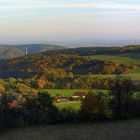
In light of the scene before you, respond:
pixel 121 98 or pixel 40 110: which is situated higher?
pixel 121 98

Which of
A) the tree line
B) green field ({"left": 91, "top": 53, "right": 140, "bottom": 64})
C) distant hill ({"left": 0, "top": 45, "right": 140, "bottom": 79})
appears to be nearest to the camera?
the tree line

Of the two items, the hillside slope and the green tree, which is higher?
the green tree

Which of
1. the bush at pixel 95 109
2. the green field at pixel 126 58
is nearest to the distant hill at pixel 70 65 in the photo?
the green field at pixel 126 58

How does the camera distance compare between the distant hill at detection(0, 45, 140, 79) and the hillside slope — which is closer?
the hillside slope

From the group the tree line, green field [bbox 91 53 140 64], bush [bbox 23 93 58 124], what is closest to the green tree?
the tree line

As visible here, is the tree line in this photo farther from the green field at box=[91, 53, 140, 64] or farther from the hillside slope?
the green field at box=[91, 53, 140, 64]

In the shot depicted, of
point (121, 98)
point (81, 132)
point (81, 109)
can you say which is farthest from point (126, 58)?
point (81, 132)

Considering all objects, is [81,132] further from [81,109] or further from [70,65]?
[70,65]

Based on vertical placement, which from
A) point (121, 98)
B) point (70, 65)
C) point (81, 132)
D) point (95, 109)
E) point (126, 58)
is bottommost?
point (70, 65)

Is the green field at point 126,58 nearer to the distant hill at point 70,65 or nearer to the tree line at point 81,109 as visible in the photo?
the distant hill at point 70,65
